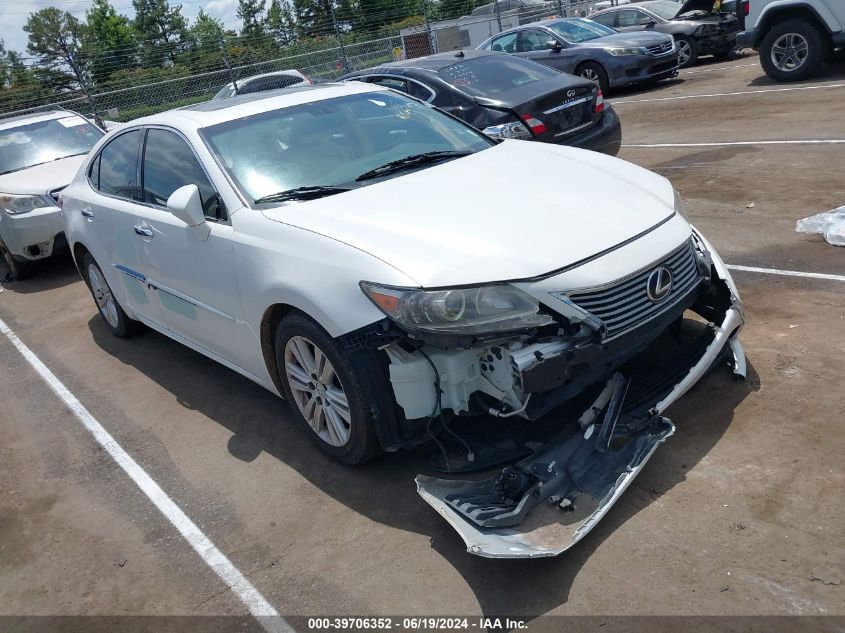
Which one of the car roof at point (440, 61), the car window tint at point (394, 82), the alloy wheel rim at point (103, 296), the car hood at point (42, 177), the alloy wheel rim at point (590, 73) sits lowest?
the alloy wheel rim at point (590, 73)

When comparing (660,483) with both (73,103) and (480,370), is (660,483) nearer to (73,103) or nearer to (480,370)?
(480,370)

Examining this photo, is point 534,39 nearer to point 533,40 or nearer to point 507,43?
point 533,40

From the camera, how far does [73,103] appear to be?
1717 centimetres

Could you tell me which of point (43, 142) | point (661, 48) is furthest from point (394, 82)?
point (661, 48)

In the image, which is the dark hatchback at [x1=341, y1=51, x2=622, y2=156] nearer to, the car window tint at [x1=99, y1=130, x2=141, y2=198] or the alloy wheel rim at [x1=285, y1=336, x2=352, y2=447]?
the car window tint at [x1=99, y1=130, x2=141, y2=198]

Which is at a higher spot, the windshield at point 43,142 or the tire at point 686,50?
the windshield at point 43,142

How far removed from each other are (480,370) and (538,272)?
1.59 feet

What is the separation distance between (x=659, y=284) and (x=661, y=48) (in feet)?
41.7

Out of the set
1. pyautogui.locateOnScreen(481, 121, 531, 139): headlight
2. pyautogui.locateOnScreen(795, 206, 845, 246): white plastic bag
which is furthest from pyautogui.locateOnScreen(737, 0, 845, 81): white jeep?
pyautogui.locateOnScreen(795, 206, 845, 246): white plastic bag

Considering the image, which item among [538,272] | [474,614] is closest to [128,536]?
[474,614]

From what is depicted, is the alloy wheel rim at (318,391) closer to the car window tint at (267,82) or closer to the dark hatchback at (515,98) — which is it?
the dark hatchback at (515,98)

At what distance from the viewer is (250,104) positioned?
16.3ft

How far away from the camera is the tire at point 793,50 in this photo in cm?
1156

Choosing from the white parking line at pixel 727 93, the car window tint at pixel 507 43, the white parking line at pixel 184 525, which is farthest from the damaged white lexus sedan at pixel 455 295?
the car window tint at pixel 507 43
